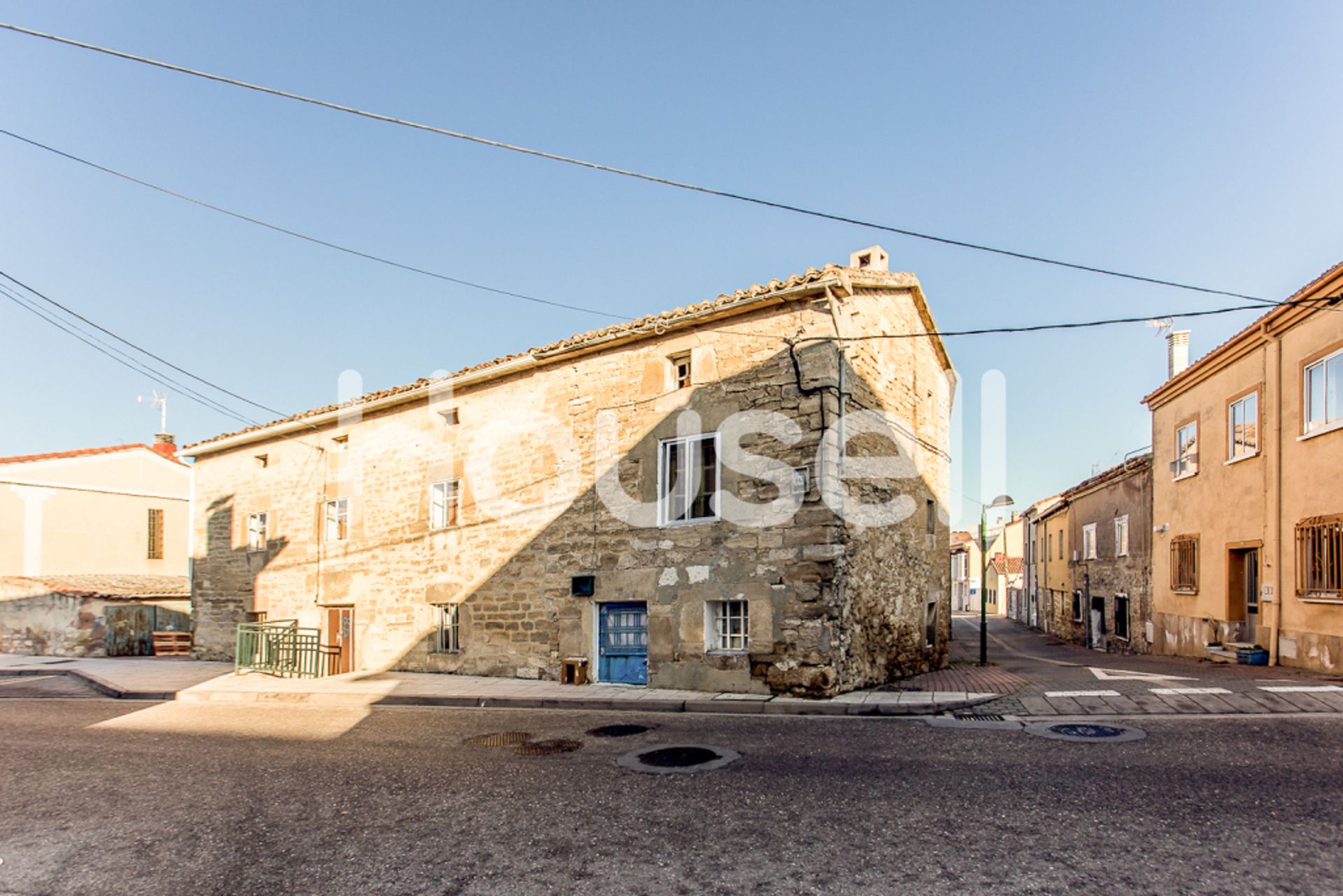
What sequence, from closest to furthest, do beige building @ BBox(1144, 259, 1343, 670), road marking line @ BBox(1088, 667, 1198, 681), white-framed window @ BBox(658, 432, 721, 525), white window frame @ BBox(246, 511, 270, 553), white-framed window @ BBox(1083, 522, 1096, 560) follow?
road marking line @ BBox(1088, 667, 1198, 681) → beige building @ BBox(1144, 259, 1343, 670) → white-framed window @ BBox(658, 432, 721, 525) → white window frame @ BBox(246, 511, 270, 553) → white-framed window @ BBox(1083, 522, 1096, 560)

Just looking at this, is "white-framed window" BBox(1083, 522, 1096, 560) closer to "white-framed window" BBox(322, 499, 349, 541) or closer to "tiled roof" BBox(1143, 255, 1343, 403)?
"tiled roof" BBox(1143, 255, 1343, 403)

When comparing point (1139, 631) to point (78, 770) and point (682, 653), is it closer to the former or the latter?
point (682, 653)

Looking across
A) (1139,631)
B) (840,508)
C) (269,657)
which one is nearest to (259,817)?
(840,508)

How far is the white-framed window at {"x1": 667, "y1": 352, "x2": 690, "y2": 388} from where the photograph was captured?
13.4 meters

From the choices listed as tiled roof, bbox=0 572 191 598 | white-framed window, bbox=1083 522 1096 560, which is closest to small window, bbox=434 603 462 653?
tiled roof, bbox=0 572 191 598

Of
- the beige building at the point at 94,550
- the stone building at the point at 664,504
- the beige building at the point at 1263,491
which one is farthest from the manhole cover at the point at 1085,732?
the beige building at the point at 94,550

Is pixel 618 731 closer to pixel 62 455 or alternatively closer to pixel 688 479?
pixel 688 479

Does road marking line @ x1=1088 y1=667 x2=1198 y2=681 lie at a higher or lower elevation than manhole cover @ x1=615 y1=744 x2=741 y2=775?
lower

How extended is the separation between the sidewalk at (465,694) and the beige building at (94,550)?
4857 millimetres

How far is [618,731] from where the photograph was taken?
9.38 metres

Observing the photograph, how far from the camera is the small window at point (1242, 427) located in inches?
567

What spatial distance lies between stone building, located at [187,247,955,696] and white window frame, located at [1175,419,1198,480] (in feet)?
16.9

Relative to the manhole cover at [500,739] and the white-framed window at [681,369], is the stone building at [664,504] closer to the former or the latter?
the white-framed window at [681,369]

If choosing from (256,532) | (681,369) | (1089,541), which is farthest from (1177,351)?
(256,532)
